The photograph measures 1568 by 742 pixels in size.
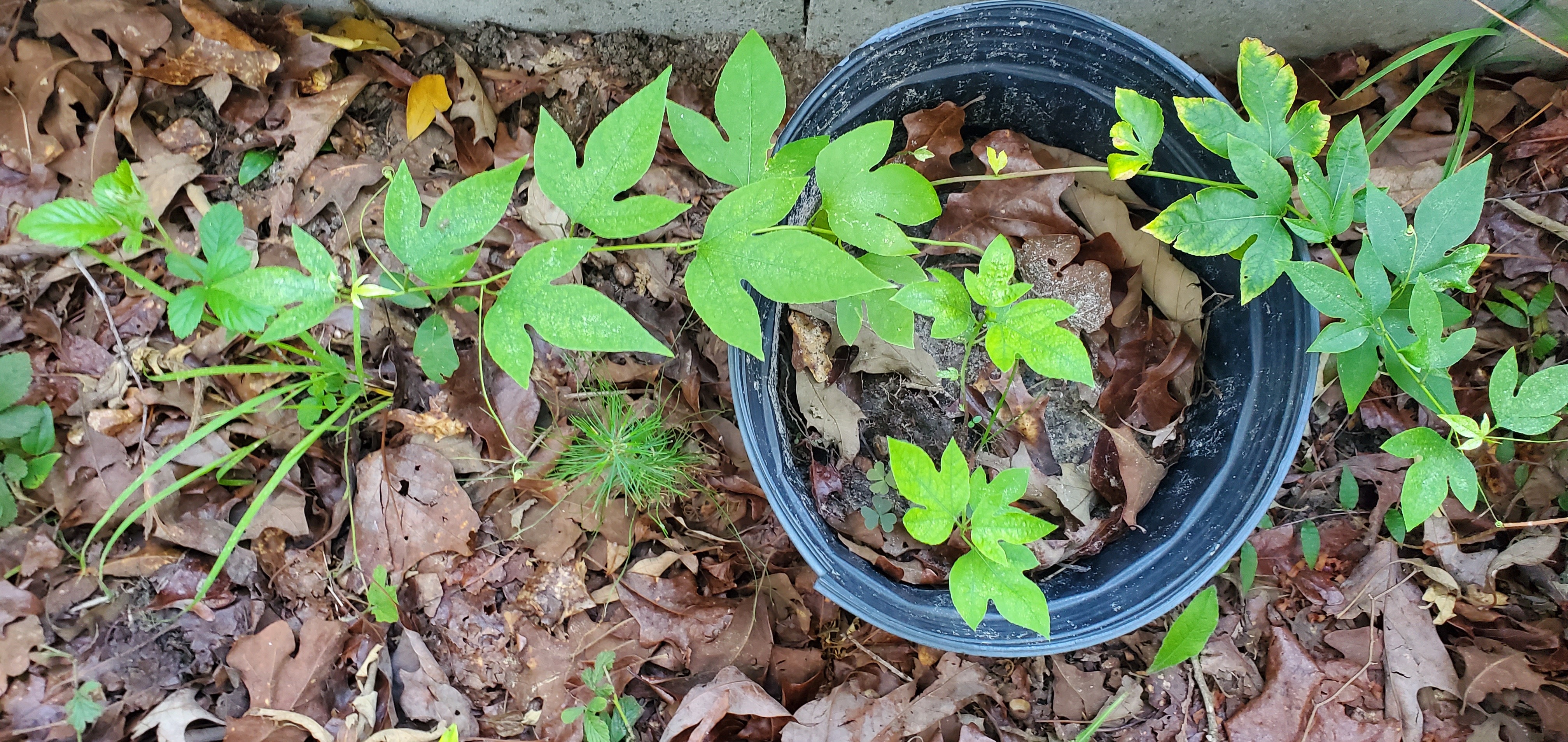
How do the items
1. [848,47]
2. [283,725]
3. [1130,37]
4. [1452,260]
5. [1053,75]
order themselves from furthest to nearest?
[848,47], [283,725], [1053,75], [1130,37], [1452,260]

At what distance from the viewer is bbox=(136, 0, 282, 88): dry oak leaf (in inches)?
63.7

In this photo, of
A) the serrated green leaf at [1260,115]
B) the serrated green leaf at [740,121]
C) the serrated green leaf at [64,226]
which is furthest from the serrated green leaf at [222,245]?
the serrated green leaf at [1260,115]

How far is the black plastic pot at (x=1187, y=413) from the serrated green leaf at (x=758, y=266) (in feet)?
0.86

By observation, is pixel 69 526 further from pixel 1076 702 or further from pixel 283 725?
pixel 1076 702

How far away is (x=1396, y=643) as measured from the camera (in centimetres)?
166

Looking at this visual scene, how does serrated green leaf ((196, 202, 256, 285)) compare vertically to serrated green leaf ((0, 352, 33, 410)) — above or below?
above

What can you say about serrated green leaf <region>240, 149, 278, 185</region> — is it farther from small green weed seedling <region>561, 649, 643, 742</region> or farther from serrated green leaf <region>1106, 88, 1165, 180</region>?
serrated green leaf <region>1106, 88, 1165, 180</region>

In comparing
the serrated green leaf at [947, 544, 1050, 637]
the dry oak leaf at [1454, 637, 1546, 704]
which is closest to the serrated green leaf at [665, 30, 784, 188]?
the serrated green leaf at [947, 544, 1050, 637]

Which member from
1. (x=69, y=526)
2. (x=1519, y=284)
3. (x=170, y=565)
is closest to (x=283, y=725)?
(x=170, y=565)

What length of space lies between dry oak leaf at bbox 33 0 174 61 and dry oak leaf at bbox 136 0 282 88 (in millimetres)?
42

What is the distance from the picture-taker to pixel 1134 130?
1.24 metres

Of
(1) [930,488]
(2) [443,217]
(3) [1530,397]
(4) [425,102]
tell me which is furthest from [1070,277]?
(4) [425,102]

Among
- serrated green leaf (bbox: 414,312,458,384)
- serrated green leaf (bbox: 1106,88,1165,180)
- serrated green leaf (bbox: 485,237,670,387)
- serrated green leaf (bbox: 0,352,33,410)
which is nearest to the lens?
serrated green leaf (bbox: 485,237,670,387)

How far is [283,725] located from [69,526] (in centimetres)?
62
